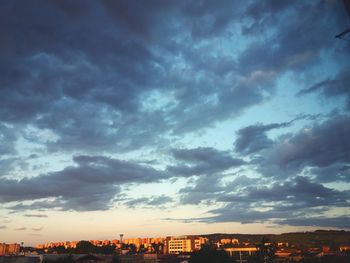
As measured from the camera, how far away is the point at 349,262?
70.6 metres

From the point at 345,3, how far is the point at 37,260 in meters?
85.6

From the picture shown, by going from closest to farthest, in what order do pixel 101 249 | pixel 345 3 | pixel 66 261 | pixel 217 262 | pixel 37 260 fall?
pixel 345 3, pixel 66 261, pixel 217 262, pixel 37 260, pixel 101 249

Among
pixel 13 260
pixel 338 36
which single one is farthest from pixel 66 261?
pixel 338 36

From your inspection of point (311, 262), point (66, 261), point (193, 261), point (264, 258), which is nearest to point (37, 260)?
point (66, 261)

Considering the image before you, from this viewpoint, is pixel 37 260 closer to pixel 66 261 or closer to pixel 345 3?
pixel 66 261

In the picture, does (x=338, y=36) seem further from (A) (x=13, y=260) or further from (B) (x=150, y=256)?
(B) (x=150, y=256)

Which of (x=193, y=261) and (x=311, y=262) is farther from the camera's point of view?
(x=311, y=262)

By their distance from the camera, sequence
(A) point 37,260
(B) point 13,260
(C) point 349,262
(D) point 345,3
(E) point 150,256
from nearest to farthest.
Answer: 1. (D) point 345,3
2. (C) point 349,262
3. (B) point 13,260
4. (A) point 37,260
5. (E) point 150,256

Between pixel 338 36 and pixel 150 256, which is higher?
pixel 338 36

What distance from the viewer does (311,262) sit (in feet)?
239

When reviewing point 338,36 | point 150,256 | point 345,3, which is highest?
point 345,3

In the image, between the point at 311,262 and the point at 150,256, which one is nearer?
the point at 311,262

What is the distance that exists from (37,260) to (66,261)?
3895cm

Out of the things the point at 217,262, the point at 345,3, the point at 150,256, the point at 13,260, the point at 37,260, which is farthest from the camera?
the point at 150,256
